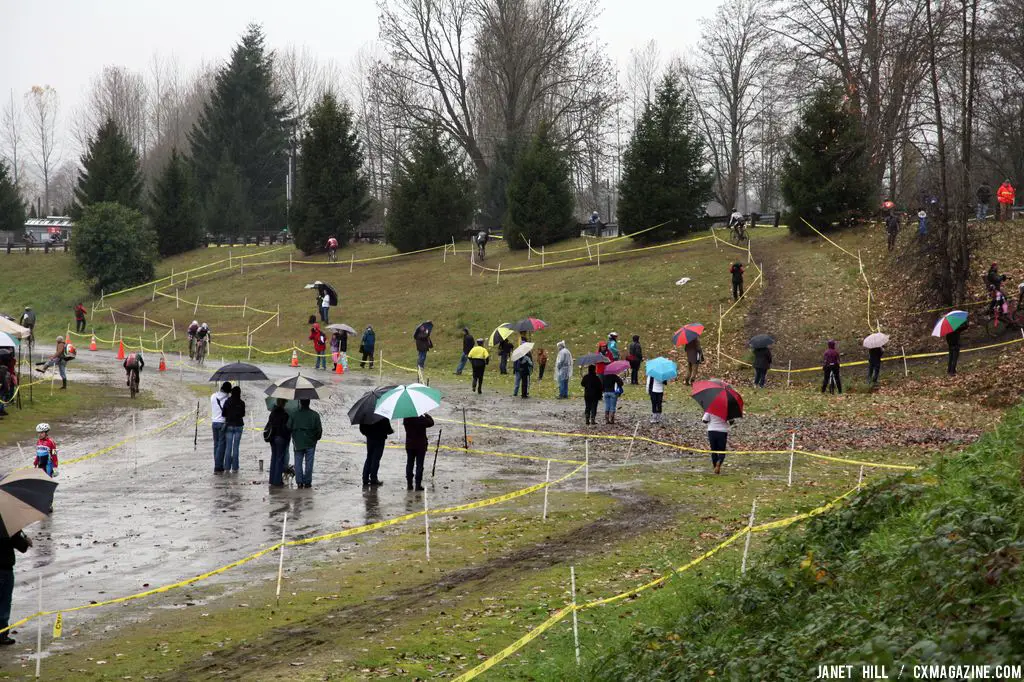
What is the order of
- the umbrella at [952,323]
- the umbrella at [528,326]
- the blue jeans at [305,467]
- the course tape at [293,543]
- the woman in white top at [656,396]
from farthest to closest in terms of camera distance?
the umbrella at [528,326] < the umbrella at [952,323] < the woman in white top at [656,396] < the blue jeans at [305,467] < the course tape at [293,543]

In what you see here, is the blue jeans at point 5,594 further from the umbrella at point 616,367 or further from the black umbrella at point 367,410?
the umbrella at point 616,367

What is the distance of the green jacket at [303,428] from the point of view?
19.2 meters

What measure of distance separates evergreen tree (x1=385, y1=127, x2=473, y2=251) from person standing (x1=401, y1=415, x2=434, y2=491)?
46.4 meters

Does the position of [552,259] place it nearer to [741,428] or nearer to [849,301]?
[849,301]

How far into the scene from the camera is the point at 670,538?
49.0ft

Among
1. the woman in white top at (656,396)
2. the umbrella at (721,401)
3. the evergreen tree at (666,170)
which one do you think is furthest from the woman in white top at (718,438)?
the evergreen tree at (666,170)

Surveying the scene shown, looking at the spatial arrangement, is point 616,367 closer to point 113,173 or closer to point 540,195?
point 540,195

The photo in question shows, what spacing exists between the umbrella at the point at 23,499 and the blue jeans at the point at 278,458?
8171 mm

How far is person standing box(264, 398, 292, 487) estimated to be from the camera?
19.5 metres

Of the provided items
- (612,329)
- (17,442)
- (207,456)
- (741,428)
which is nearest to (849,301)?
(612,329)

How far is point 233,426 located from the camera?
20.7 metres

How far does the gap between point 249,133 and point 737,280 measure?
2248 inches

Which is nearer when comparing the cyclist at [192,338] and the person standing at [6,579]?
the person standing at [6,579]

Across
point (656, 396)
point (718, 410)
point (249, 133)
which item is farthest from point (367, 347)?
point (249, 133)
